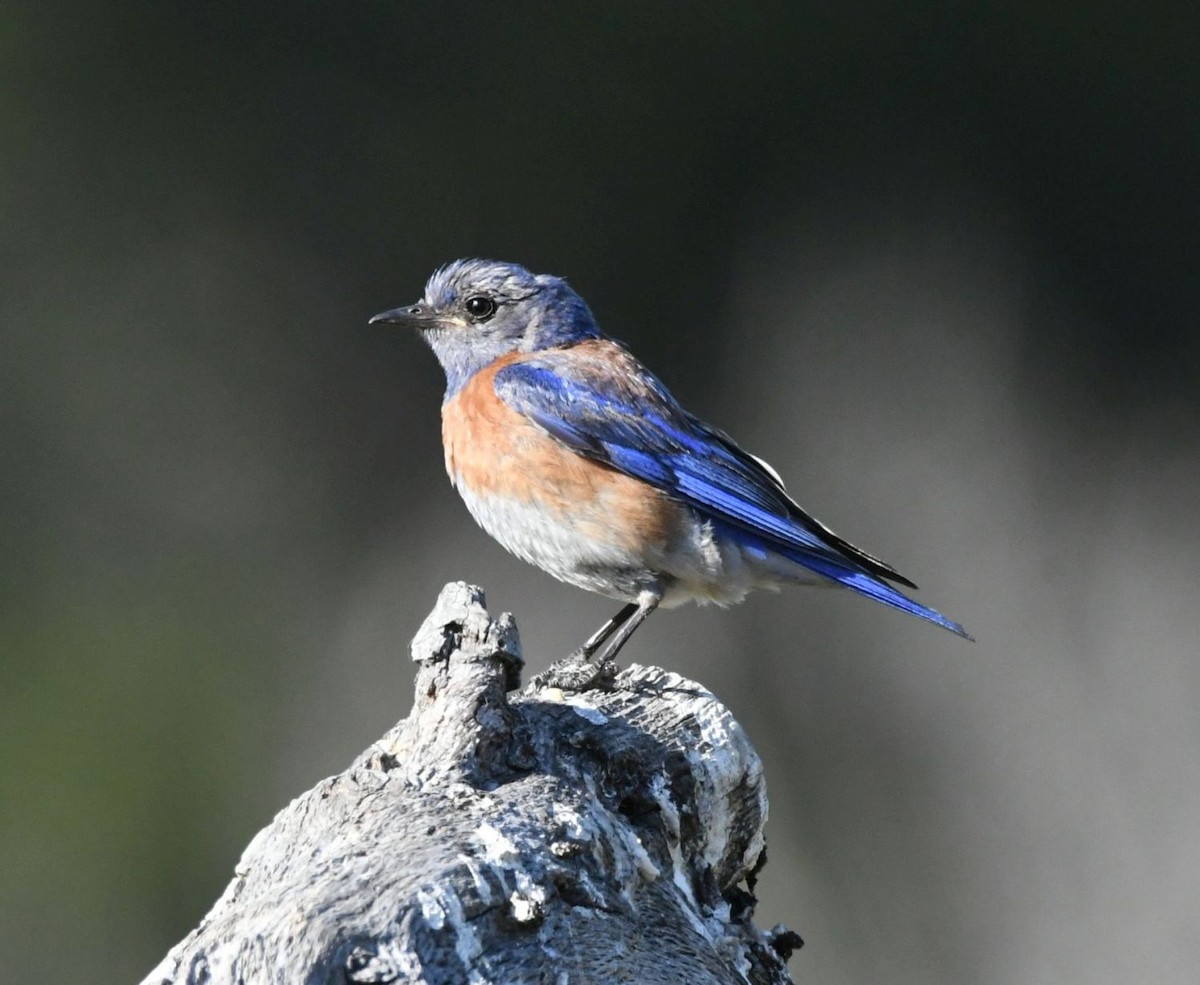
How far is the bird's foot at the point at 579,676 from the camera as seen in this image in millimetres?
3936

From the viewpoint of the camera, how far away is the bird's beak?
17.3 feet

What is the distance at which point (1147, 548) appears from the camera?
7.96 metres

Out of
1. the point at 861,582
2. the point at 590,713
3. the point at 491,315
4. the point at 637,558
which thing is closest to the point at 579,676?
the point at 590,713

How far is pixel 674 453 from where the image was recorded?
4.86 metres

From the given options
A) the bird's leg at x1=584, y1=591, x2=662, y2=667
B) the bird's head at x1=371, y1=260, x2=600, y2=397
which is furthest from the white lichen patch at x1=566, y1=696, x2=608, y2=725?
the bird's head at x1=371, y1=260, x2=600, y2=397

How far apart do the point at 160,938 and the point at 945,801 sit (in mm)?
3409

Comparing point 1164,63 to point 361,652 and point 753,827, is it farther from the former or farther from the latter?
point 753,827

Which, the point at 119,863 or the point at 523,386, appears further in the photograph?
the point at 119,863

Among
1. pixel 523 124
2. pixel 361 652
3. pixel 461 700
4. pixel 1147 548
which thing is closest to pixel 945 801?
pixel 1147 548

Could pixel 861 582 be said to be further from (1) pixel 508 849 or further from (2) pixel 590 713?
(1) pixel 508 849

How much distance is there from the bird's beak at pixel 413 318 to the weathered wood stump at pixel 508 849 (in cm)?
158

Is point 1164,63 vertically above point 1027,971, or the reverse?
point 1164,63

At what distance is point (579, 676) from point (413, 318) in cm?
157

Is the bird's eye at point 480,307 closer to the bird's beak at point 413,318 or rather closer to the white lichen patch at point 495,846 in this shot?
the bird's beak at point 413,318
